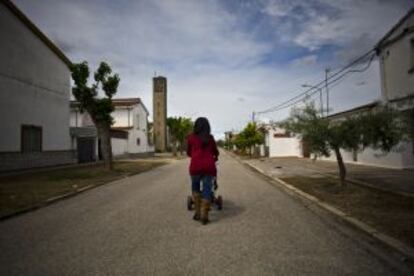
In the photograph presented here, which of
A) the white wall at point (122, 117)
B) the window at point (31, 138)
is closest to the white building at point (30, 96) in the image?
the window at point (31, 138)

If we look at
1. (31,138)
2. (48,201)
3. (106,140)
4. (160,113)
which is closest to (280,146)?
(106,140)

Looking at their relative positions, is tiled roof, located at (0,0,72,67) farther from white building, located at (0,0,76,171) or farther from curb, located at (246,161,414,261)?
curb, located at (246,161,414,261)

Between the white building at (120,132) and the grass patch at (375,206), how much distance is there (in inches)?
1037

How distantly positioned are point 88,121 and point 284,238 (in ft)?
139

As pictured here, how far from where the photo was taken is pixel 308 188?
40.3 feet

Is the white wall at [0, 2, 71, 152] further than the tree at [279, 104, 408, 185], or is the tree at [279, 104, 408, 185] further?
the white wall at [0, 2, 71, 152]

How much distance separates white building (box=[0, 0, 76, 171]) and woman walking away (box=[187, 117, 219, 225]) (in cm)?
1564

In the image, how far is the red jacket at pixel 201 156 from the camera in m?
6.92

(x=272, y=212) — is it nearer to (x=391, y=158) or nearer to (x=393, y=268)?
(x=393, y=268)

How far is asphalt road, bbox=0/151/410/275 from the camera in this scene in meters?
4.40

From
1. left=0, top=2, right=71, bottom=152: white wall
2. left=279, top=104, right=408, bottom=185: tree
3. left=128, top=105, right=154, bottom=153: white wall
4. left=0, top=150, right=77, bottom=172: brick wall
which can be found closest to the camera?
left=279, top=104, right=408, bottom=185: tree

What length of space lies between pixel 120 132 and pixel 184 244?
38377 millimetres

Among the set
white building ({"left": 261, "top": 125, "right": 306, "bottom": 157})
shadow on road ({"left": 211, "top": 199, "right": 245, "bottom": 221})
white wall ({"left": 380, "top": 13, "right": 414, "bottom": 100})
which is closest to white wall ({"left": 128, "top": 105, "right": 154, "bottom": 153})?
white building ({"left": 261, "top": 125, "right": 306, "bottom": 157})

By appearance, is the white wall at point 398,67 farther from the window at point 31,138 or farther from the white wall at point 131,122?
the white wall at point 131,122
